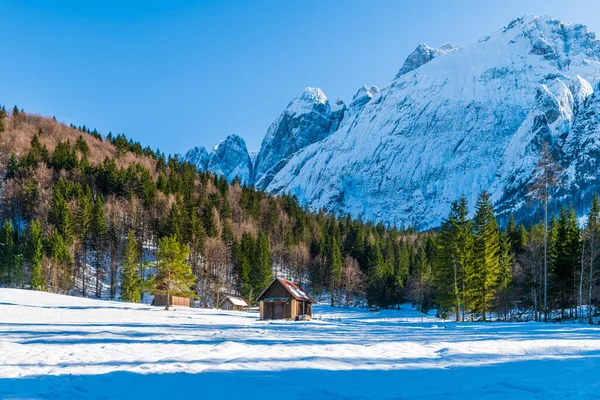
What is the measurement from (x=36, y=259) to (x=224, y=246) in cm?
3249

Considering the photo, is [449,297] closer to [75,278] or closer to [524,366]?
[524,366]

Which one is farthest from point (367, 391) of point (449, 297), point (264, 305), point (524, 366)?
point (264, 305)

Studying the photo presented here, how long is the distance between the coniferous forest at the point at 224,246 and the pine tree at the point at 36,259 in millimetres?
226

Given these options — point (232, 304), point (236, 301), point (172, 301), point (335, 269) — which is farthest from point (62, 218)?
point (335, 269)

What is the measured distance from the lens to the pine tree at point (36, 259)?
208ft

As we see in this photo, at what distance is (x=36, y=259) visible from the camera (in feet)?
210

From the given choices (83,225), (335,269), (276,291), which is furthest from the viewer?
(335,269)

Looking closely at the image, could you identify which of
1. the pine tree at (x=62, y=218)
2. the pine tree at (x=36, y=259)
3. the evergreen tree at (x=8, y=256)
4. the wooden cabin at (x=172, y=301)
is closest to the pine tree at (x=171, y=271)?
the wooden cabin at (x=172, y=301)

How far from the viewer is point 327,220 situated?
5285 inches

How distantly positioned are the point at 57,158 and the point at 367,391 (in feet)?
340

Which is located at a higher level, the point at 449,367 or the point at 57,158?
the point at 57,158

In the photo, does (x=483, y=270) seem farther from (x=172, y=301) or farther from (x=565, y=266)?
(x=172, y=301)

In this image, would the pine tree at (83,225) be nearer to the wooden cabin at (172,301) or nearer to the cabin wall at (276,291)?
the wooden cabin at (172,301)

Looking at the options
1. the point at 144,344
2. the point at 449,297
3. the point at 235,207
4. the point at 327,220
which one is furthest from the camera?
the point at 327,220
